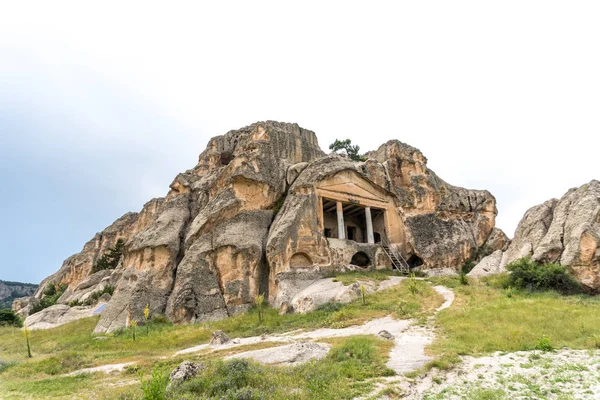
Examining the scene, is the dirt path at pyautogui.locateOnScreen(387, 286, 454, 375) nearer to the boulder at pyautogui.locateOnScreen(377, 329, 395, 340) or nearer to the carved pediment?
the boulder at pyautogui.locateOnScreen(377, 329, 395, 340)

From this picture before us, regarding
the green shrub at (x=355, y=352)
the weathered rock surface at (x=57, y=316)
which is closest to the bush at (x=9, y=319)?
the weathered rock surface at (x=57, y=316)

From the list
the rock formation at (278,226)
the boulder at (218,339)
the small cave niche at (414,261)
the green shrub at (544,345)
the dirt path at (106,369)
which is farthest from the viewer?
the small cave niche at (414,261)

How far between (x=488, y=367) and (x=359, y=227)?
2554 cm

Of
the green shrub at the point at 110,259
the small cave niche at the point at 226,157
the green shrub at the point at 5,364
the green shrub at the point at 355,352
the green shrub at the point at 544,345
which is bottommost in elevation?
the green shrub at the point at 5,364

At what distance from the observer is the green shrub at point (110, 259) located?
4266cm

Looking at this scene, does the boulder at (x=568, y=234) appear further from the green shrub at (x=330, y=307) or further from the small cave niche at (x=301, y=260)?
the small cave niche at (x=301, y=260)

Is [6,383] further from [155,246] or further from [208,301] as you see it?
[155,246]

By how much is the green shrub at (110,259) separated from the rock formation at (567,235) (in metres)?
38.1

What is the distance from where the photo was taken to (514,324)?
11.9 metres

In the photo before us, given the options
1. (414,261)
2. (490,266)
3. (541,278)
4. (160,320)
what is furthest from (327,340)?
(414,261)

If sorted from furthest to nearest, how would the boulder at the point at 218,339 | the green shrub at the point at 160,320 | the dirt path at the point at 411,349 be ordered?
the green shrub at the point at 160,320 < the boulder at the point at 218,339 < the dirt path at the point at 411,349

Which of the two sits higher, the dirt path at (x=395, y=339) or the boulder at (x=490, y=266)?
the boulder at (x=490, y=266)

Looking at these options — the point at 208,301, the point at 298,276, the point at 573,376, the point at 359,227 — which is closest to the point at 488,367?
the point at 573,376

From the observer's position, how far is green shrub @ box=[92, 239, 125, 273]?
140ft
